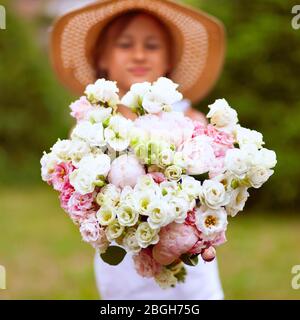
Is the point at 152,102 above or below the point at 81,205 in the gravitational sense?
above

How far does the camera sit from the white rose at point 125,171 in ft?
8.06

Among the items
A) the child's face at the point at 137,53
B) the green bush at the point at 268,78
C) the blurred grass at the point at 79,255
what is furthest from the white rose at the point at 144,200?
the green bush at the point at 268,78

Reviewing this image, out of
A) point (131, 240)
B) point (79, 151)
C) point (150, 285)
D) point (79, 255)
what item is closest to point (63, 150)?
point (79, 151)

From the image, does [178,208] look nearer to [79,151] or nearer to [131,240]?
[131,240]

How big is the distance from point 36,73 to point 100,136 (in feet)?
23.7

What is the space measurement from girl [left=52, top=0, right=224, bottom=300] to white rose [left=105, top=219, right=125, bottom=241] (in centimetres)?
95

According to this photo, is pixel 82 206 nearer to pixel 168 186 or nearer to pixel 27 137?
pixel 168 186

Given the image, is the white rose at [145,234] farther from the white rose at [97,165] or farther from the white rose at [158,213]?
the white rose at [97,165]

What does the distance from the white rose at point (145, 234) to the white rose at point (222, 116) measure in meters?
0.45

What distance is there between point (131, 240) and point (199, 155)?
0.36m

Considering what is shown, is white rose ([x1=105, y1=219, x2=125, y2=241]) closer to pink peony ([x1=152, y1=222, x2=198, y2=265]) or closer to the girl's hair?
pink peony ([x1=152, y1=222, x2=198, y2=265])

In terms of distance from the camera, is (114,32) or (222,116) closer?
(222,116)

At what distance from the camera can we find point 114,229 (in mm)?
2455

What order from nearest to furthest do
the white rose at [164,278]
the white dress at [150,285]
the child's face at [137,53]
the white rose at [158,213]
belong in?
the white rose at [158,213]
the white rose at [164,278]
the white dress at [150,285]
the child's face at [137,53]
